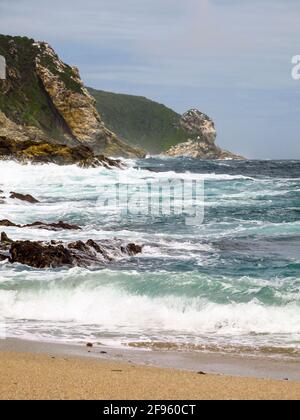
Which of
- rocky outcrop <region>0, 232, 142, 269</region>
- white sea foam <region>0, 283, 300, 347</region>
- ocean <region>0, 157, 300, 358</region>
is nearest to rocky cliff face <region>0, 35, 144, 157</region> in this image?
ocean <region>0, 157, 300, 358</region>

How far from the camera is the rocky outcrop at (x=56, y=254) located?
15555 millimetres

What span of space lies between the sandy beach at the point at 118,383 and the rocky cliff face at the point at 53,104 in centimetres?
10585

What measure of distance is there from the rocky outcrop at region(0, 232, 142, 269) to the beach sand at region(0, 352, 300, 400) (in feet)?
23.6

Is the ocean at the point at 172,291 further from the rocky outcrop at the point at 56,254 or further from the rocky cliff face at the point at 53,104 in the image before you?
the rocky cliff face at the point at 53,104

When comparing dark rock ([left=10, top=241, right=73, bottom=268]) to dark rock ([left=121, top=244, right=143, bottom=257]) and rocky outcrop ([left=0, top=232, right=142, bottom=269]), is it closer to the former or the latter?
rocky outcrop ([left=0, top=232, right=142, bottom=269])

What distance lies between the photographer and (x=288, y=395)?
6.93m

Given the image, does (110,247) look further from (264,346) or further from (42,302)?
(264,346)

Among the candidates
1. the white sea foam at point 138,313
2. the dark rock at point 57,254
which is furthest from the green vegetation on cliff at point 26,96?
the white sea foam at point 138,313

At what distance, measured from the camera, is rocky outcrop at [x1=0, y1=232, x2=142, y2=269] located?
1555 cm

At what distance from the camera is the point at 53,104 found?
4892 inches

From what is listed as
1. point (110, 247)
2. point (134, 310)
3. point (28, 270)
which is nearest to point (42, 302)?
point (134, 310)

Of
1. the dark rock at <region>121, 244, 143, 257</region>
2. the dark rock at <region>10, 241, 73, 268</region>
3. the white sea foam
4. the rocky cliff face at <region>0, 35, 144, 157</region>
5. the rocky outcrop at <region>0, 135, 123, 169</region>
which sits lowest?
the white sea foam

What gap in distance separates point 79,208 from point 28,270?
15129 millimetres

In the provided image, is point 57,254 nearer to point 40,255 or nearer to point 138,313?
point 40,255
